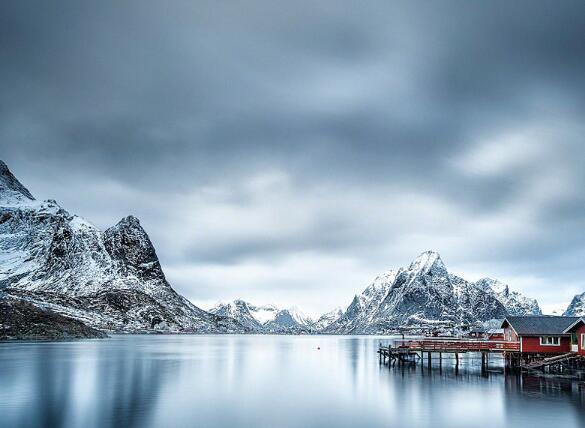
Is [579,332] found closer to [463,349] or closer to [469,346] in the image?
[463,349]

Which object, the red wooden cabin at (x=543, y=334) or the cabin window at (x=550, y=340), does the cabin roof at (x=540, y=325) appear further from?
the cabin window at (x=550, y=340)

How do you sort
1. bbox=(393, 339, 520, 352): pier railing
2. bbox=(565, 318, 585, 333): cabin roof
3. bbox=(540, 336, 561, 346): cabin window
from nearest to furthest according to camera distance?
bbox=(565, 318, 585, 333): cabin roof < bbox=(540, 336, 561, 346): cabin window < bbox=(393, 339, 520, 352): pier railing

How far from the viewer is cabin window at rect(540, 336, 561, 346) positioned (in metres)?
74.8

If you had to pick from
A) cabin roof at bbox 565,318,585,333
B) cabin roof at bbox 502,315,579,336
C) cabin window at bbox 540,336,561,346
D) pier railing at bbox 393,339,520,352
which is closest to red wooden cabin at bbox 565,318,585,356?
cabin roof at bbox 565,318,585,333

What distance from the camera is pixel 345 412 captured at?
45.6 meters

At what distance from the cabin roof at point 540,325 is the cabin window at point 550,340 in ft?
2.81

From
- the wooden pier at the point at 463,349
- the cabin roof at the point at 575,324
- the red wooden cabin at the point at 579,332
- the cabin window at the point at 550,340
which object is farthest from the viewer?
the wooden pier at the point at 463,349

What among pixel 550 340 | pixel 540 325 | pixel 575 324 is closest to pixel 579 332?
pixel 575 324

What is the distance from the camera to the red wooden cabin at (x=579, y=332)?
66.9m

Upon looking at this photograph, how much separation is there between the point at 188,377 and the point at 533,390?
43.3 meters

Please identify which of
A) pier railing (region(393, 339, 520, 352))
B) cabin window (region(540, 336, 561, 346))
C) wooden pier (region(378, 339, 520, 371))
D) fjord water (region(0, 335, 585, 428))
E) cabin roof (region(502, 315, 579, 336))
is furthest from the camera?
pier railing (region(393, 339, 520, 352))

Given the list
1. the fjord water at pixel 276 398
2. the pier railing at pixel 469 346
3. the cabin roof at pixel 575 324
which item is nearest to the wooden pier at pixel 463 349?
the pier railing at pixel 469 346

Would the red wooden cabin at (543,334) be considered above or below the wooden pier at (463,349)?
above

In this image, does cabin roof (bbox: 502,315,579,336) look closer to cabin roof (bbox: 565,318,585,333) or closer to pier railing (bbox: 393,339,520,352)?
pier railing (bbox: 393,339,520,352)
